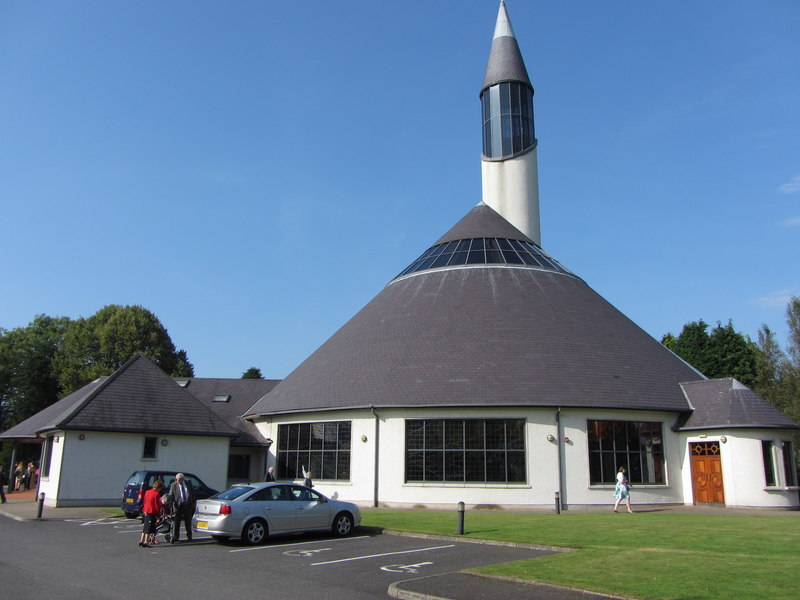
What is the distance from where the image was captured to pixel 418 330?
28.5 metres

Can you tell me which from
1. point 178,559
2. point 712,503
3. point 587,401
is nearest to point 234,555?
point 178,559

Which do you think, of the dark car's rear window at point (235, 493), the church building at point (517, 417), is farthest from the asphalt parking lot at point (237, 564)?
the church building at point (517, 417)

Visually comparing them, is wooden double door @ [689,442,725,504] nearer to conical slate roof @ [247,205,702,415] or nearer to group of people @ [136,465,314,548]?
conical slate roof @ [247,205,702,415]

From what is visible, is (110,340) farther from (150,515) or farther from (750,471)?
(750,471)

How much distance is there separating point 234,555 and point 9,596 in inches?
188

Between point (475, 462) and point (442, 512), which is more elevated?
point (475, 462)

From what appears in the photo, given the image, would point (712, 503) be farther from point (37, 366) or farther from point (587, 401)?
point (37, 366)

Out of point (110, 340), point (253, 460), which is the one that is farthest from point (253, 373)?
point (253, 460)

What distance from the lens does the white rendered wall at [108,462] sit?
25.5m

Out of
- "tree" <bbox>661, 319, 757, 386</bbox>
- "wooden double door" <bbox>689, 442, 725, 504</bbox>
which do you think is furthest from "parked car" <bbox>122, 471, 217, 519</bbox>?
"tree" <bbox>661, 319, 757, 386</bbox>

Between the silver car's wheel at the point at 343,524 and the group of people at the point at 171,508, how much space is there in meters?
3.60

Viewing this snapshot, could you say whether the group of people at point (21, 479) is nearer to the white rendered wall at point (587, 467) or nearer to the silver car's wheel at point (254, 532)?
the silver car's wheel at point (254, 532)

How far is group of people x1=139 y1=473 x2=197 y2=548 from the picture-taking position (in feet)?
48.9

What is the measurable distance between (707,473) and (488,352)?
9.38m
